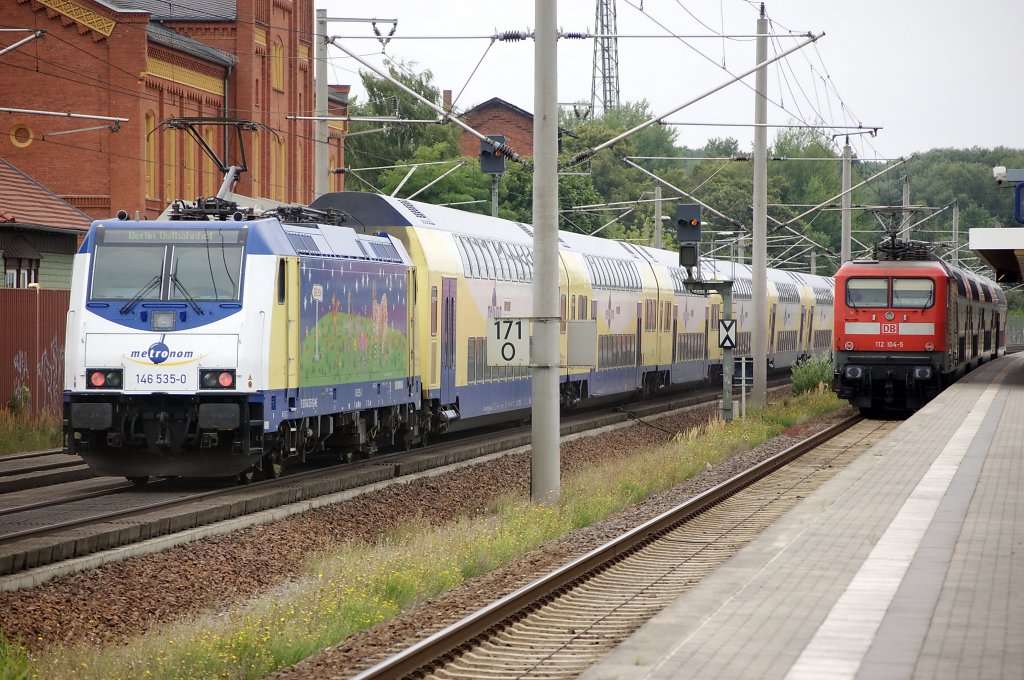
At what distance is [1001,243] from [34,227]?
21285 mm

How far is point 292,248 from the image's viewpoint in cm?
1806

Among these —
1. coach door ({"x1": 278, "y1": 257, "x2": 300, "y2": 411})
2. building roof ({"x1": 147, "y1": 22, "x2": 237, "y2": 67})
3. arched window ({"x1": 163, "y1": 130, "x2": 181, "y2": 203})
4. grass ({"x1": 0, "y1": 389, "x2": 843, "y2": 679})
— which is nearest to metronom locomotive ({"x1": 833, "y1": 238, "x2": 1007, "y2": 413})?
grass ({"x1": 0, "y1": 389, "x2": 843, "y2": 679})

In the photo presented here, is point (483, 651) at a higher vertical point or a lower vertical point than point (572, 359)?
lower

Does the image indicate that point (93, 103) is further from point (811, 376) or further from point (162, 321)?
point (162, 321)

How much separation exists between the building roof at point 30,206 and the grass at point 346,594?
14530 mm

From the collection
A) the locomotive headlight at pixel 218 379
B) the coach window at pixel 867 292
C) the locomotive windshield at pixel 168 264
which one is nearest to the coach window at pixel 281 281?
the locomotive windshield at pixel 168 264

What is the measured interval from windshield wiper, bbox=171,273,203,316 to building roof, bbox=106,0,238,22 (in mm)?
33428

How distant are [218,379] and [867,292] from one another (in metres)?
18.7

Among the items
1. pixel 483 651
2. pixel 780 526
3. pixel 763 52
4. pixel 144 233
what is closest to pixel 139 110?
pixel 763 52

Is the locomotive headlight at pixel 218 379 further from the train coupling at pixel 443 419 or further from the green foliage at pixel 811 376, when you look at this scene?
the green foliage at pixel 811 376

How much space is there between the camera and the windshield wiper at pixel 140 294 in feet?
56.9

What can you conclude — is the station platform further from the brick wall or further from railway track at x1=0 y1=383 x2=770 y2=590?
the brick wall

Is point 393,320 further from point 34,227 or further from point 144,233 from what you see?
point 34,227

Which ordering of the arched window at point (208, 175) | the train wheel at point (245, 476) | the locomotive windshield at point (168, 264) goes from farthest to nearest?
1. the arched window at point (208, 175)
2. the train wheel at point (245, 476)
3. the locomotive windshield at point (168, 264)
